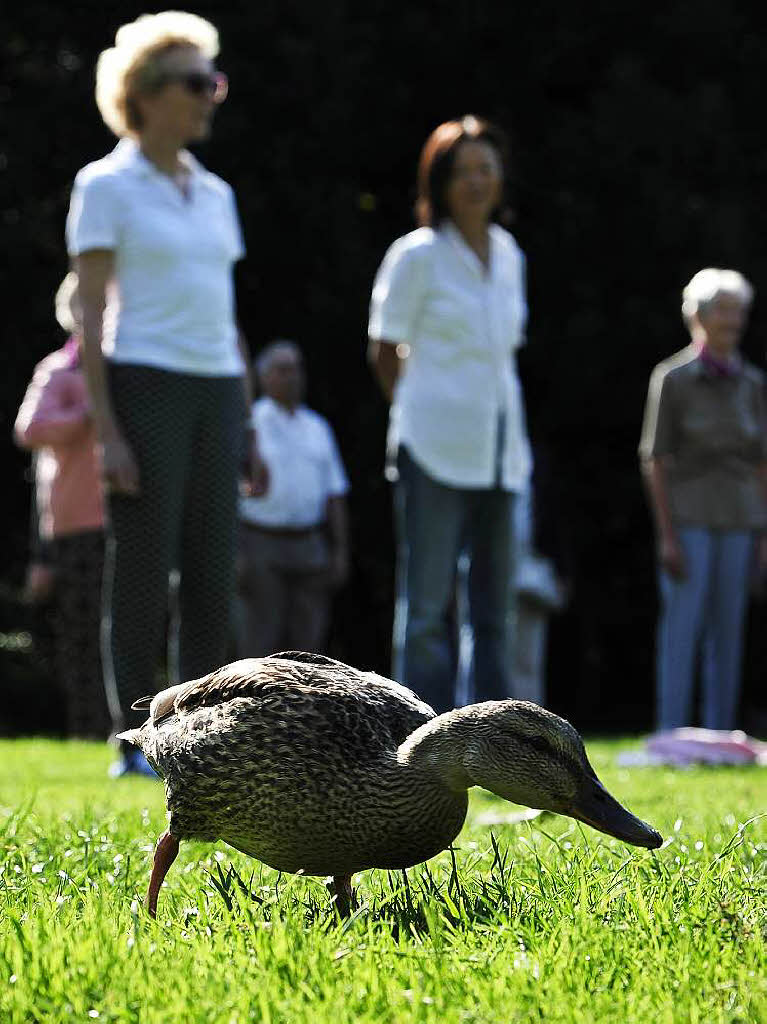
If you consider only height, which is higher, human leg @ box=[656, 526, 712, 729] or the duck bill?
the duck bill

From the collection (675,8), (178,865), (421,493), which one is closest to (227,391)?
(421,493)

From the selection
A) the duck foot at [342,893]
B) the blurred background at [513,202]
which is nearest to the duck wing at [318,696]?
the duck foot at [342,893]

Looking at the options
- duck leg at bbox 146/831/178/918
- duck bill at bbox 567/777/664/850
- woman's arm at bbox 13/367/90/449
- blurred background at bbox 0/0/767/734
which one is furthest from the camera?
blurred background at bbox 0/0/767/734

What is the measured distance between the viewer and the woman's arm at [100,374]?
5.98m

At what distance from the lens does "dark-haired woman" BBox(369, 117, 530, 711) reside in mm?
6543

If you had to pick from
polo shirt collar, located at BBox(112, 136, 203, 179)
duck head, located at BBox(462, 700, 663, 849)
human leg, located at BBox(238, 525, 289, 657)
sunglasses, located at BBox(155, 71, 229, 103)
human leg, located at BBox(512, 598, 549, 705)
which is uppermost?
sunglasses, located at BBox(155, 71, 229, 103)

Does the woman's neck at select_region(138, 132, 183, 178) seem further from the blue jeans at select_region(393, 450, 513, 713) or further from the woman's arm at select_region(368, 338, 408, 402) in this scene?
the blue jeans at select_region(393, 450, 513, 713)

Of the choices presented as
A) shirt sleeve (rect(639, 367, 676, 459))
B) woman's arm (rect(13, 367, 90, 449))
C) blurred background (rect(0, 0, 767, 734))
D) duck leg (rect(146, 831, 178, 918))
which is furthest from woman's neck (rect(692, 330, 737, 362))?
blurred background (rect(0, 0, 767, 734))

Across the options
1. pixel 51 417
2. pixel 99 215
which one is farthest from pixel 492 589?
pixel 51 417

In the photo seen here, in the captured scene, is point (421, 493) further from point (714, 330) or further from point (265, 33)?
point (265, 33)

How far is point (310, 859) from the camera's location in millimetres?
3107

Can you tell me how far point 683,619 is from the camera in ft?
28.8

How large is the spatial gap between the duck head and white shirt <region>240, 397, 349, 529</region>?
24.9 feet

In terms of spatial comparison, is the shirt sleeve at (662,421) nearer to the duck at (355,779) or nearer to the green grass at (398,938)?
the green grass at (398,938)
